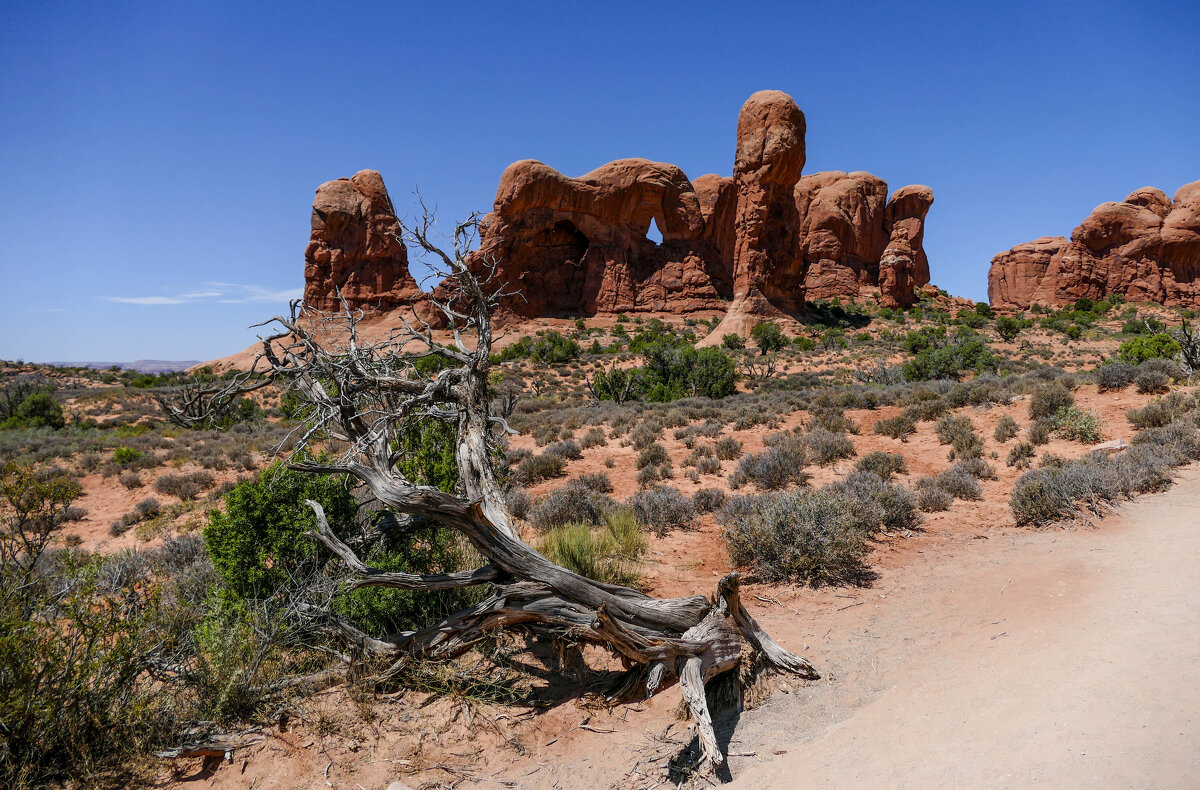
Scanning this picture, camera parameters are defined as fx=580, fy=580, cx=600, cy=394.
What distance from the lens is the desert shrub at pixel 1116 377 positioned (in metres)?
12.0

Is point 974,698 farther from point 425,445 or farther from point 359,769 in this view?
point 425,445

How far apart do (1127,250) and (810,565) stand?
206 ft

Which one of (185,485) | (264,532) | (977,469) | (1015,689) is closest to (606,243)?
(185,485)

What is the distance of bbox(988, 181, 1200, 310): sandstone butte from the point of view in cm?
4797

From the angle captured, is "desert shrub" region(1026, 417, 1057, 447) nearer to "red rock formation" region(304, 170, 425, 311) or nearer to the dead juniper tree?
the dead juniper tree

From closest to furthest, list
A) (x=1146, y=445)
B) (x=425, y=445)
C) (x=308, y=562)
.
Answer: (x=308, y=562), (x=425, y=445), (x=1146, y=445)

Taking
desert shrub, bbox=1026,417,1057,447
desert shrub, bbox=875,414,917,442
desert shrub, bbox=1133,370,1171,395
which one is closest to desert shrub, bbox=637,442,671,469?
desert shrub, bbox=875,414,917,442

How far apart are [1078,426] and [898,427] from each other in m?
2.78

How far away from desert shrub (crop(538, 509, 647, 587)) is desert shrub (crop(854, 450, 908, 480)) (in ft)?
14.4

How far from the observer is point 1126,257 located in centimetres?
4953

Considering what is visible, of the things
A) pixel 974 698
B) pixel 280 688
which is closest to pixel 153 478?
pixel 280 688

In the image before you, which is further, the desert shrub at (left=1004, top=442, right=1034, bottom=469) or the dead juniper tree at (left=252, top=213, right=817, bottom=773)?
the desert shrub at (left=1004, top=442, right=1034, bottom=469)

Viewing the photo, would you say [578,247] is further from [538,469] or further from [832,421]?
[538,469]

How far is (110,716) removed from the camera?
10.7 ft
